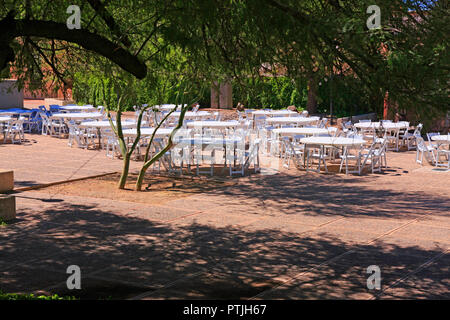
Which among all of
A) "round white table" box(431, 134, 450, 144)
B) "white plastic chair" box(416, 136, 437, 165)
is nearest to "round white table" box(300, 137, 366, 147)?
"white plastic chair" box(416, 136, 437, 165)

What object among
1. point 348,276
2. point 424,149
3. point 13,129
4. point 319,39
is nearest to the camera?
point 319,39

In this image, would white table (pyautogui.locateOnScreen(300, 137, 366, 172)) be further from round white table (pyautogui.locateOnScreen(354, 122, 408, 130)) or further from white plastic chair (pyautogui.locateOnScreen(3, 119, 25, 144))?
white plastic chair (pyautogui.locateOnScreen(3, 119, 25, 144))

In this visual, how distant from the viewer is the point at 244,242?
8688 millimetres

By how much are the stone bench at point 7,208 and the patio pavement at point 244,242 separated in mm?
214

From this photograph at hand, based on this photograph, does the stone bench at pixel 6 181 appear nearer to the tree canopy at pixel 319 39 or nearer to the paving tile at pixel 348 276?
the tree canopy at pixel 319 39

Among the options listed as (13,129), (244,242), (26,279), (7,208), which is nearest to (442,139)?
(244,242)

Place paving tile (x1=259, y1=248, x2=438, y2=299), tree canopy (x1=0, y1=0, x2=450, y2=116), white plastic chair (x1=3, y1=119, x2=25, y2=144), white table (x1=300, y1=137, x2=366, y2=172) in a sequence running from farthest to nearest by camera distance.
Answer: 1. white plastic chair (x1=3, y1=119, x2=25, y2=144)
2. white table (x1=300, y1=137, x2=366, y2=172)
3. paving tile (x1=259, y1=248, x2=438, y2=299)
4. tree canopy (x1=0, y1=0, x2=450, y2=116)

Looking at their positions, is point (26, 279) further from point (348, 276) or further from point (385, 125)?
point (385, 125)

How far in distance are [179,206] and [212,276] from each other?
406cm

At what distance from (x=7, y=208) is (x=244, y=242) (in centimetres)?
351

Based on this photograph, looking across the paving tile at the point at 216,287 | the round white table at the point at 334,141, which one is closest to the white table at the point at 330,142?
the round white table at the point at 334,141

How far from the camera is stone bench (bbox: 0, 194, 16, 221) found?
958cm

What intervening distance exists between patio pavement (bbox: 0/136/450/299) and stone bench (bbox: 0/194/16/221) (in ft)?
0.70

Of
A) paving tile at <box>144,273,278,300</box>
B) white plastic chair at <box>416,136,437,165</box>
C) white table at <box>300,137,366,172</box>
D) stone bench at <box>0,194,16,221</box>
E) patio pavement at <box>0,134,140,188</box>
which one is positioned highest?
white table at <box>300,137,366,172</box>
